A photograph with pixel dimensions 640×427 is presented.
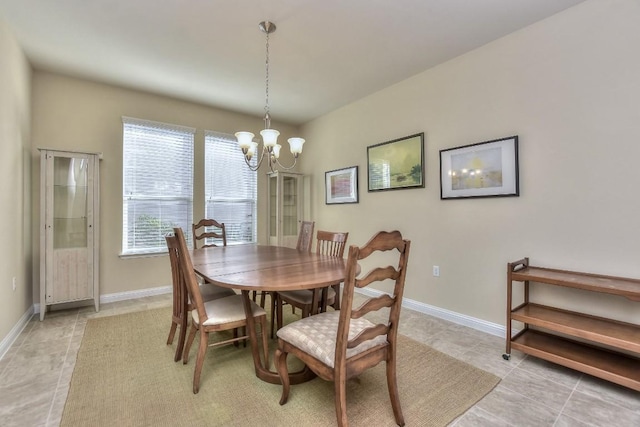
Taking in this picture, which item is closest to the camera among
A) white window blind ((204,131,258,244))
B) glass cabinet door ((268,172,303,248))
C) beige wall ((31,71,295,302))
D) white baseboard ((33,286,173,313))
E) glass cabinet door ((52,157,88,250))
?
glass cabinet door ((52,157,88,250))

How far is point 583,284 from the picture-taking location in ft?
6.15

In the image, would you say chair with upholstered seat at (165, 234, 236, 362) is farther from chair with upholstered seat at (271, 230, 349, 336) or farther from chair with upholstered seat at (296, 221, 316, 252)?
chair with upholstered seat at (296, 221, 316, 252)

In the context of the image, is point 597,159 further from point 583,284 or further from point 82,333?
point 82,333

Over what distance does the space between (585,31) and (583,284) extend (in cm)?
187

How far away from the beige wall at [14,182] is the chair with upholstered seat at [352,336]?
8.19 ft

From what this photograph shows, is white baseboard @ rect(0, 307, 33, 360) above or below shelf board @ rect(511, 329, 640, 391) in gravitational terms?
below

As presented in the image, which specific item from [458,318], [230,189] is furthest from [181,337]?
[230,189]

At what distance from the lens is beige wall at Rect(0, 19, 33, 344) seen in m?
2.32

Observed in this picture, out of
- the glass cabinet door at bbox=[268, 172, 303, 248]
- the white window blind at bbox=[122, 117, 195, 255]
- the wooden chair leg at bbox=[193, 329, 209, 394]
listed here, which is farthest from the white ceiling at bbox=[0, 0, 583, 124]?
the wooden chair leg at bbox=[193, 329, 209, 394]

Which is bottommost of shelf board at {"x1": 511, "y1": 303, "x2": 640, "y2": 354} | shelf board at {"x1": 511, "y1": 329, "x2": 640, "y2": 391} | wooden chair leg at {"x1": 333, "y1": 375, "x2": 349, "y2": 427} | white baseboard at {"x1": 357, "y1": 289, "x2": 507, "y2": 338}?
white baseboard at {"x1": 357, "y1": 289, "x2": 507, "y2": 338}

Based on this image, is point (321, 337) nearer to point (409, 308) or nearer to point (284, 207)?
point (409, 308)

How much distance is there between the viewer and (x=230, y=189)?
14.7 feet

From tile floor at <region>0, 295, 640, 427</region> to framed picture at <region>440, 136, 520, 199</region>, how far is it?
4.37ft

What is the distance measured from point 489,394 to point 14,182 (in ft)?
13.7
